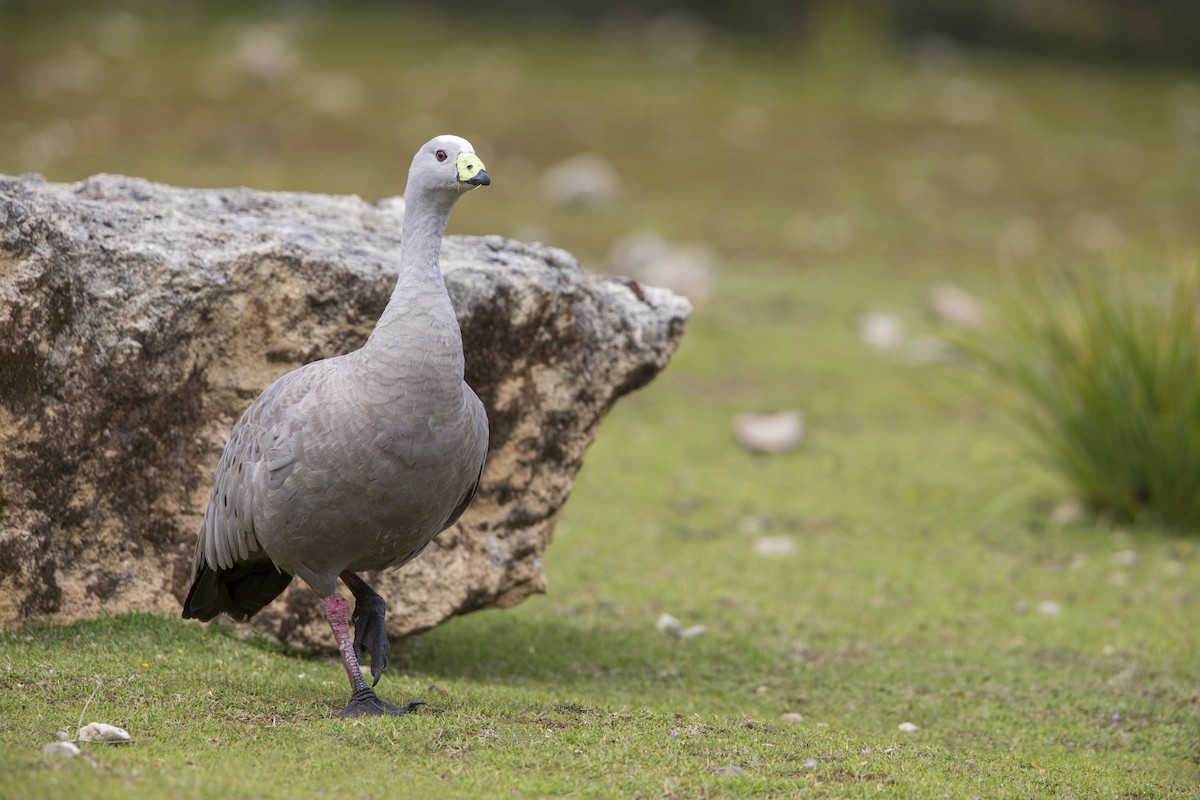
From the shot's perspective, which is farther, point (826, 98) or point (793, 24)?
point (793, 24)

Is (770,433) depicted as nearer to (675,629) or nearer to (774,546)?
(774,546)

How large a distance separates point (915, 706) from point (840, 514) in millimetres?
2882

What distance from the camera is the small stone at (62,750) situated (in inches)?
159

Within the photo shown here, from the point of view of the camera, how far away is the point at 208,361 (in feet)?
18.6

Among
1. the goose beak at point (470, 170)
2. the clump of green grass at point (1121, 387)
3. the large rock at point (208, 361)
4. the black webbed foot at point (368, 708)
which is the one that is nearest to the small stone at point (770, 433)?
the clump of green grass at point (1121, 387)

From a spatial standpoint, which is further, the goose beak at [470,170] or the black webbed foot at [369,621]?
the black webbed foot at [369,621]

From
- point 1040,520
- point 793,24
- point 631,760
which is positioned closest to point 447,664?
point 631,760

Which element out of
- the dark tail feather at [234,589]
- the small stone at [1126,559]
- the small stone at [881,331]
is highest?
the small stone at [881,331]

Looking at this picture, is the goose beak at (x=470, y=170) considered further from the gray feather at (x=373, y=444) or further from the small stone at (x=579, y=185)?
the small stone at (x=579, y=185)

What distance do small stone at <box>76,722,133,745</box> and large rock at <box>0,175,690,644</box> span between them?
46.0 inches

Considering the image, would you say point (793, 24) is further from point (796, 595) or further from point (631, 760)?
point (631, 760)

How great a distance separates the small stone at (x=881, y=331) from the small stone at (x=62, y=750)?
920 cm

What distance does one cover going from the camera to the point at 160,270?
17.8 feet

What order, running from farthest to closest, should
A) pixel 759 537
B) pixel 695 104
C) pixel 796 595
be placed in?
pixel 695 104, pixel 759 537, pixel 796 595
